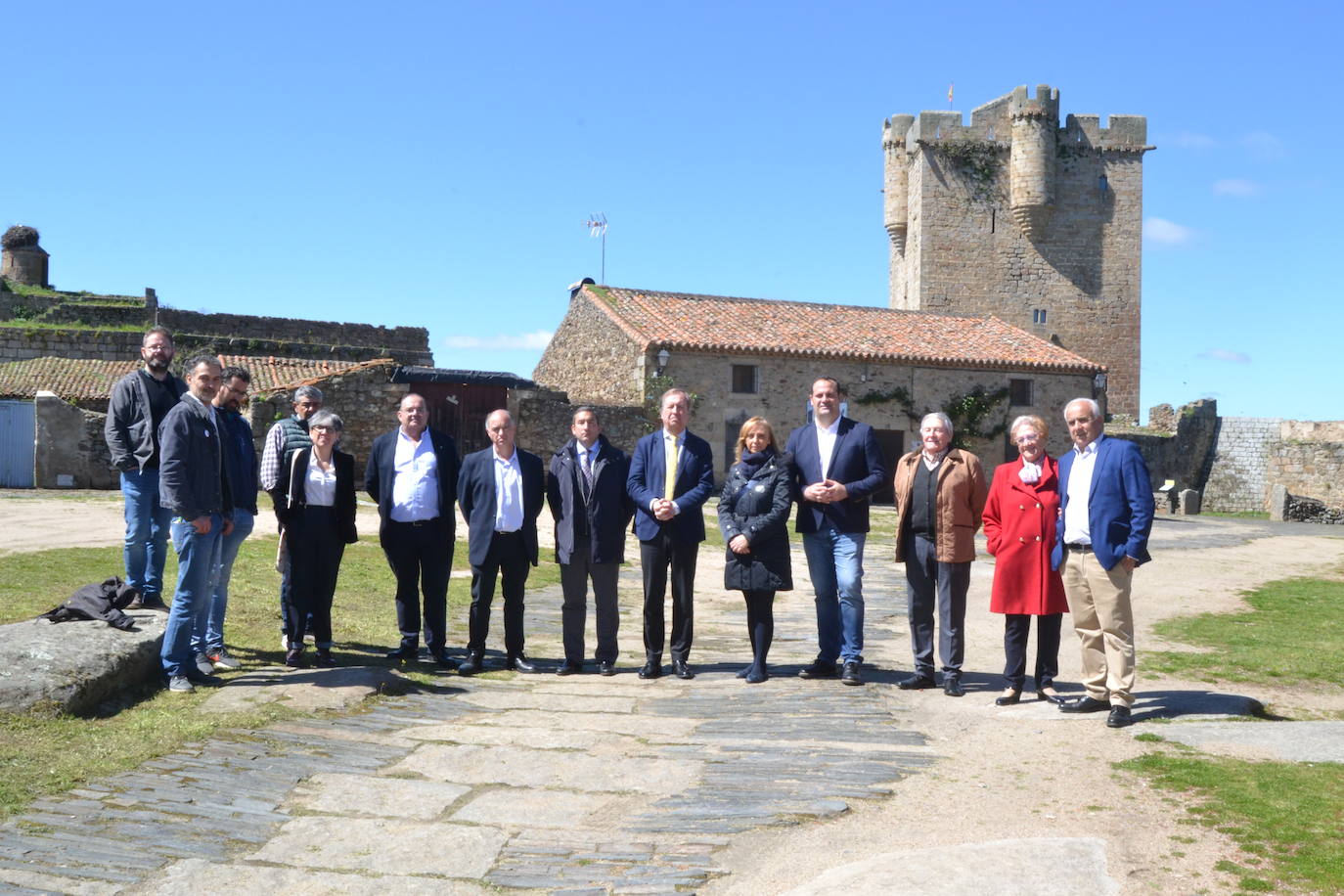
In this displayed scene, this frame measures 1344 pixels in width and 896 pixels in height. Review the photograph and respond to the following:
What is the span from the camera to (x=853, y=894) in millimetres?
3564

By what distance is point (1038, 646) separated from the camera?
6.63 meters

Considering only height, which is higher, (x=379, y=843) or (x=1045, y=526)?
(x=1045, y=526)

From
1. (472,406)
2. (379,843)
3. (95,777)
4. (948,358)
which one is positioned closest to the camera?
(379,843)

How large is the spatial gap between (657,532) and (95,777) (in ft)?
11.6

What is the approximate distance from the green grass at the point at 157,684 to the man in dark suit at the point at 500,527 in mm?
558

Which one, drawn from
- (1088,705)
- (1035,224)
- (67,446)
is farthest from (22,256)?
(1088,705)

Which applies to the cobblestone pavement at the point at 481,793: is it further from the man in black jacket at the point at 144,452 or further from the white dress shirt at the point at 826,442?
the man in black jacket at the point at 144,452

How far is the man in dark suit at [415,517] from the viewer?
24.2 feet

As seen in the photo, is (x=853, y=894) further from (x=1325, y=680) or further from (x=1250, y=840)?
(x=1325, y=680)

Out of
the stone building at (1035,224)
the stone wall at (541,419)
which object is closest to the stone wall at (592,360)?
the stone wall at (541,419)

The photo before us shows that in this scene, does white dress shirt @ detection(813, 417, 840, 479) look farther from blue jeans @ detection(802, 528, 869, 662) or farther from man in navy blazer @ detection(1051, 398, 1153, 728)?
man in navy blazer @ detection(1051, 398, 1153, 728)

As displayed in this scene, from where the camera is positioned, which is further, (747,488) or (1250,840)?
(747,488)

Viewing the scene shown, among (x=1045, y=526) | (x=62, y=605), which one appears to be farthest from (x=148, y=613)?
(x=1045, y=526)

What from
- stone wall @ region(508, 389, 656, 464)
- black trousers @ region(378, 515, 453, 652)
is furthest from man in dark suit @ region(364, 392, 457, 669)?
stone wall @ region(508, 389, 656, 464)
